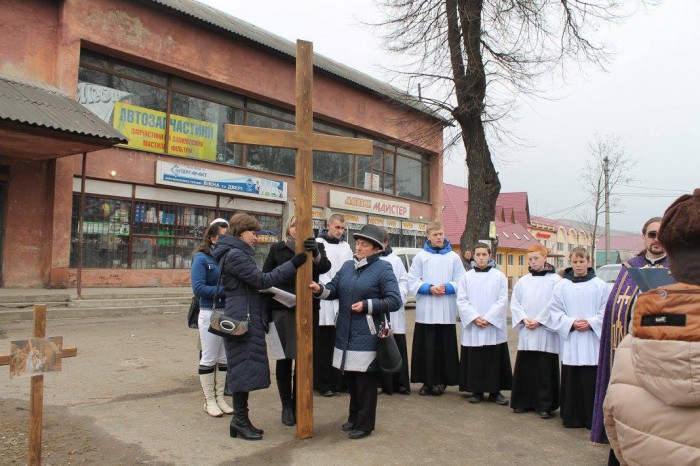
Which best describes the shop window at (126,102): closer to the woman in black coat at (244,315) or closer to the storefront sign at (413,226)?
the storefront sign at (413,226)

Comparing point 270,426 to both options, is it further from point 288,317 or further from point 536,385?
point 536,385

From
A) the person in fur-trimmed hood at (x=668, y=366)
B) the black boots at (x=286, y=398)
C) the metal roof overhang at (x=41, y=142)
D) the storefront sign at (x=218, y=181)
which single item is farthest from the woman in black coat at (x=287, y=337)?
the storefront sign at (x=218, y=181)

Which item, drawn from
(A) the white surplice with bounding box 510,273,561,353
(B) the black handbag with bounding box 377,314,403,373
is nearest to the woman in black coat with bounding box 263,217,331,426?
(B) the black handbag with bounding box 377,314,403,373

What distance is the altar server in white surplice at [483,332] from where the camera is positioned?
Result: 20.7 feet

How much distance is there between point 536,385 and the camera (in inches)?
232

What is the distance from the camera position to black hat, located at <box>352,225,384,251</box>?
5.08 metres

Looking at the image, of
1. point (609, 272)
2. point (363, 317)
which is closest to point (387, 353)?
point (363, 317)

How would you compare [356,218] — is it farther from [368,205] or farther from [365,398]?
[365,398]

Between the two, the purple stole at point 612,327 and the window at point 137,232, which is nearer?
the purple stole at point 612,327

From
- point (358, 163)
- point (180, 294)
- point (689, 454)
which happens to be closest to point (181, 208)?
point (180, 294)

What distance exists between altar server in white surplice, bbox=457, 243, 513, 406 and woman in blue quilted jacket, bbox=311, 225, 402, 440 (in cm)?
178

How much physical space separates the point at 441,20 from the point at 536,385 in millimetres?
10634

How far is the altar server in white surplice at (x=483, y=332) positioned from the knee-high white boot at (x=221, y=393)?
104 inches

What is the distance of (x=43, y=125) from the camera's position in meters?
11.5
